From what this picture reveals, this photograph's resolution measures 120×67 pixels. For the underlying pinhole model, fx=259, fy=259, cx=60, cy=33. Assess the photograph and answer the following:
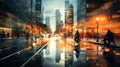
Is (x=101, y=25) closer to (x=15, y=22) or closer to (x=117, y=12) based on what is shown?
(x=117, y=12)

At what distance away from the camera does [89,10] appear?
118688mm

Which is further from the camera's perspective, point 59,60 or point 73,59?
point 73,59

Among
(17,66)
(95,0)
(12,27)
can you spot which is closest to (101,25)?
(95,0)

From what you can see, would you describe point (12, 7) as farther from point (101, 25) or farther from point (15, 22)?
point (101, 25)

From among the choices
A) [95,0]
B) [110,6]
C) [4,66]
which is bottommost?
[4,66]

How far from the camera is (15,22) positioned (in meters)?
112

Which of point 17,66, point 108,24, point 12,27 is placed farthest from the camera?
point 12,27

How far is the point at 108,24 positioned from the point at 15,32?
151 feet

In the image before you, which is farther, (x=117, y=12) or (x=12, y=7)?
(x=12, y=7)

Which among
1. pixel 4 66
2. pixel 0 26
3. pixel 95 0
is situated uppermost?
pixel 95 0

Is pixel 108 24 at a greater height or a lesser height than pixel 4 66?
greater

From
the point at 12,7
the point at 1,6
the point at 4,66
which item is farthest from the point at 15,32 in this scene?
the point at 4,66

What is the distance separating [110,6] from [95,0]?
117ft

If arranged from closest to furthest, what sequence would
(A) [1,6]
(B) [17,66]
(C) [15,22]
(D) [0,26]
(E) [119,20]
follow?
(B) [17,66] → (E) [119,20] → (D) [0,26] → (A) [1,6] → (C) [15,22]
